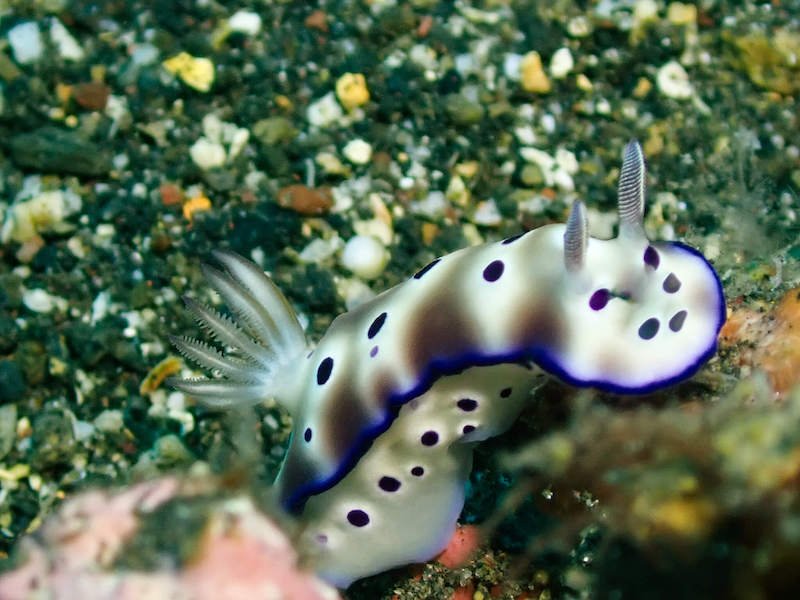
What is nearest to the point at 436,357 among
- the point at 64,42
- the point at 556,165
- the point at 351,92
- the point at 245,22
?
the point at 556,165

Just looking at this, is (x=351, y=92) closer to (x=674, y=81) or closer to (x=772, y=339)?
(x=674, y=81)

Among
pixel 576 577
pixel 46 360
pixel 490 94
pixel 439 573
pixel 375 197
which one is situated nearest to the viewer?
pixel 576 577

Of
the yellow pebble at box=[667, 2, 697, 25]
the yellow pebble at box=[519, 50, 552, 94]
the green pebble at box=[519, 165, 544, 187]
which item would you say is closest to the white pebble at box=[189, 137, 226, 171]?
the green pebble at box=[519, 165, 544, 187]

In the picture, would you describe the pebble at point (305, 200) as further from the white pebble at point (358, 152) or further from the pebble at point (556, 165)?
the pebble at point (556, 165)

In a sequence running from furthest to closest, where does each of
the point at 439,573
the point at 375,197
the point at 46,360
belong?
the point at 375,197 < the point at 46,360 < the point at 439,573

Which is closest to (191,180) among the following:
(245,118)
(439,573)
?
(245,118)

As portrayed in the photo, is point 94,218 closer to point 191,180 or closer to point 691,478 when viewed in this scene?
point 191,180
